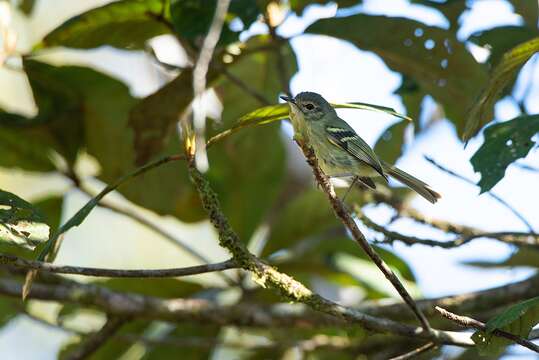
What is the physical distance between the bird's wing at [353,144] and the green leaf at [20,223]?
5.29 feet

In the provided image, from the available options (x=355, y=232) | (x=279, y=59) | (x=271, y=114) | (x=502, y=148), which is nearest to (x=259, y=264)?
(x=355, y=232)

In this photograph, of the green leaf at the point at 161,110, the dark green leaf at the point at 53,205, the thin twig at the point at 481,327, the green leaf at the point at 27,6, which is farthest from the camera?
the green leaf at the point at 27,6

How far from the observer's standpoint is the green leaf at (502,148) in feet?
8.44

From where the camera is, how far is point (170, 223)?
898 centimetres

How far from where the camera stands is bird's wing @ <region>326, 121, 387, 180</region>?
3.55 meters

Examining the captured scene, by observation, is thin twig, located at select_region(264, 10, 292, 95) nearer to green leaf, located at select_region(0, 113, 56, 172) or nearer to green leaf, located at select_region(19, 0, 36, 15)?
green leaf, located at select_region(0, 113, 56, 172)

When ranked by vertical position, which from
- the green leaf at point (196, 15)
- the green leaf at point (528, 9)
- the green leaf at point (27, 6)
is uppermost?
the green leaf at point (27, 6)

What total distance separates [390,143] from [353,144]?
643 millimetres

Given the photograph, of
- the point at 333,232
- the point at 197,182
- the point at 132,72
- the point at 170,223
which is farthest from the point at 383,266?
the point at 132,72

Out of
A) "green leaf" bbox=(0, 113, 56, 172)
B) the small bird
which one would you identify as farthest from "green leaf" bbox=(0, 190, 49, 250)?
"green leaf" bbox=(0, 113, 56, 172)

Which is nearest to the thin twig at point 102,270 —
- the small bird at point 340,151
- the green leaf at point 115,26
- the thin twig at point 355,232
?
the thin twig at point 355,232

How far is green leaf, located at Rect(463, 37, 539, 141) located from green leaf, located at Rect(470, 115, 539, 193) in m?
0.08

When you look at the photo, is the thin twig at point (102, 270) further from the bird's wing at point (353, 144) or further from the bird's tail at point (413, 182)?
the bird's tail at point (413, 182)

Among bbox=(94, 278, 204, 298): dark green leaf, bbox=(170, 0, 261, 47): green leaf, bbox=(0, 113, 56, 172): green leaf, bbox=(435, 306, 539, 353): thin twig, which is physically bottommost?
bbox=(435, 306, 539, 353): thin twig
